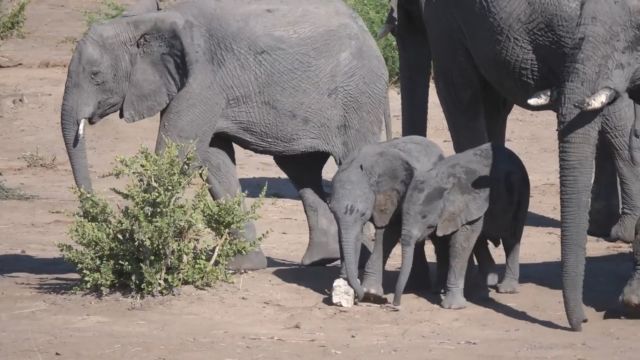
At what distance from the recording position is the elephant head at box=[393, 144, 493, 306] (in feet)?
25.3

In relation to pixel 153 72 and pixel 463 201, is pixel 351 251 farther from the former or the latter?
pixel 153 72

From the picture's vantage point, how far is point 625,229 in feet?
33.2

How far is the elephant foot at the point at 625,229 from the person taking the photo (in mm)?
10102

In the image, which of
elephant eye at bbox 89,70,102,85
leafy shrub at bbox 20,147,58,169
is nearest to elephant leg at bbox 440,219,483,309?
elephant eye at bbox 89,70,102,85

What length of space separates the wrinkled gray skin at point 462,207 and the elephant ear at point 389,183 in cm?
9

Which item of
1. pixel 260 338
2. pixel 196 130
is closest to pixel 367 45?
pixel 196 130

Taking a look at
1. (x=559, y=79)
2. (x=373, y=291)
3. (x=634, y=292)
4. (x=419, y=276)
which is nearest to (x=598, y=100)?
(x=559, y=79)

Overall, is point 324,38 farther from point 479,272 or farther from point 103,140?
point 103,140

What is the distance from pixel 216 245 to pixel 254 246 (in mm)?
226

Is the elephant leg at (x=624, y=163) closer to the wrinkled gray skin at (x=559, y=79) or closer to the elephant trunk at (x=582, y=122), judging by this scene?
the wrinkled gray skin at (x=559, y=79)

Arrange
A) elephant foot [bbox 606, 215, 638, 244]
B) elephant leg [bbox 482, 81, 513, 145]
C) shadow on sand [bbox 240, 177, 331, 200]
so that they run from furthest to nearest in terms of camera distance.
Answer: shadow on sand [bbox 240, 177, 331, 200] < elephant foot [bbox 606, 215, 638, 244] < elephant leg [bbox 482, 81, 513, 145]

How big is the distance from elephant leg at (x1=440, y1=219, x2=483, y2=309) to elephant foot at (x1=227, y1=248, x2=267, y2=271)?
1515mm

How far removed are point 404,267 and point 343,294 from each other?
0.40 m

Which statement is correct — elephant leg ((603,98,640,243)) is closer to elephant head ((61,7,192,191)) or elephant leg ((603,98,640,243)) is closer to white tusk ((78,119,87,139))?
elephant head ((61,7,192,191))
